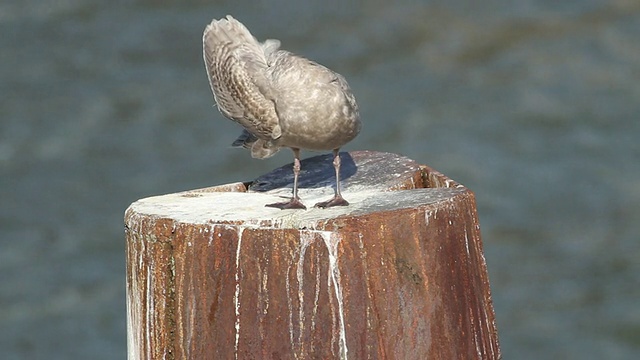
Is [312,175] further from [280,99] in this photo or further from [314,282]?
[314,282]

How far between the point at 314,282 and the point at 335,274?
8cm

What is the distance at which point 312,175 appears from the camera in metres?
5.68

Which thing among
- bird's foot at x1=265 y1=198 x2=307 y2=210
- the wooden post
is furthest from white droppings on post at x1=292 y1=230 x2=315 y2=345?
bird's foot at x1=265 y1=198 x2=307 y2=210

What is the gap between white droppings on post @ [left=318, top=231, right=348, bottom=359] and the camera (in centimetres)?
392

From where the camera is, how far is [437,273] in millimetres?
4094

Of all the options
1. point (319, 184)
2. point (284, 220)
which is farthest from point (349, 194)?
point (284, 220)

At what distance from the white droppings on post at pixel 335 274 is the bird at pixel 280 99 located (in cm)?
54

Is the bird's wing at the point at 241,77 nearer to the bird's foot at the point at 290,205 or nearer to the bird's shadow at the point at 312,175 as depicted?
the bird's shadow at the point at 312,175

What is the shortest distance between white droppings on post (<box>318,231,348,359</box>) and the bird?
0.54 m

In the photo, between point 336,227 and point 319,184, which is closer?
point 336,227

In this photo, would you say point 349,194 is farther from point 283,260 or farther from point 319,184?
point 283,260

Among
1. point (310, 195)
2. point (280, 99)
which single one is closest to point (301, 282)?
point (310, 195)

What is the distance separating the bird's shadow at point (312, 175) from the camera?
548 cm

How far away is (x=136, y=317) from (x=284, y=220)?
773 mm
